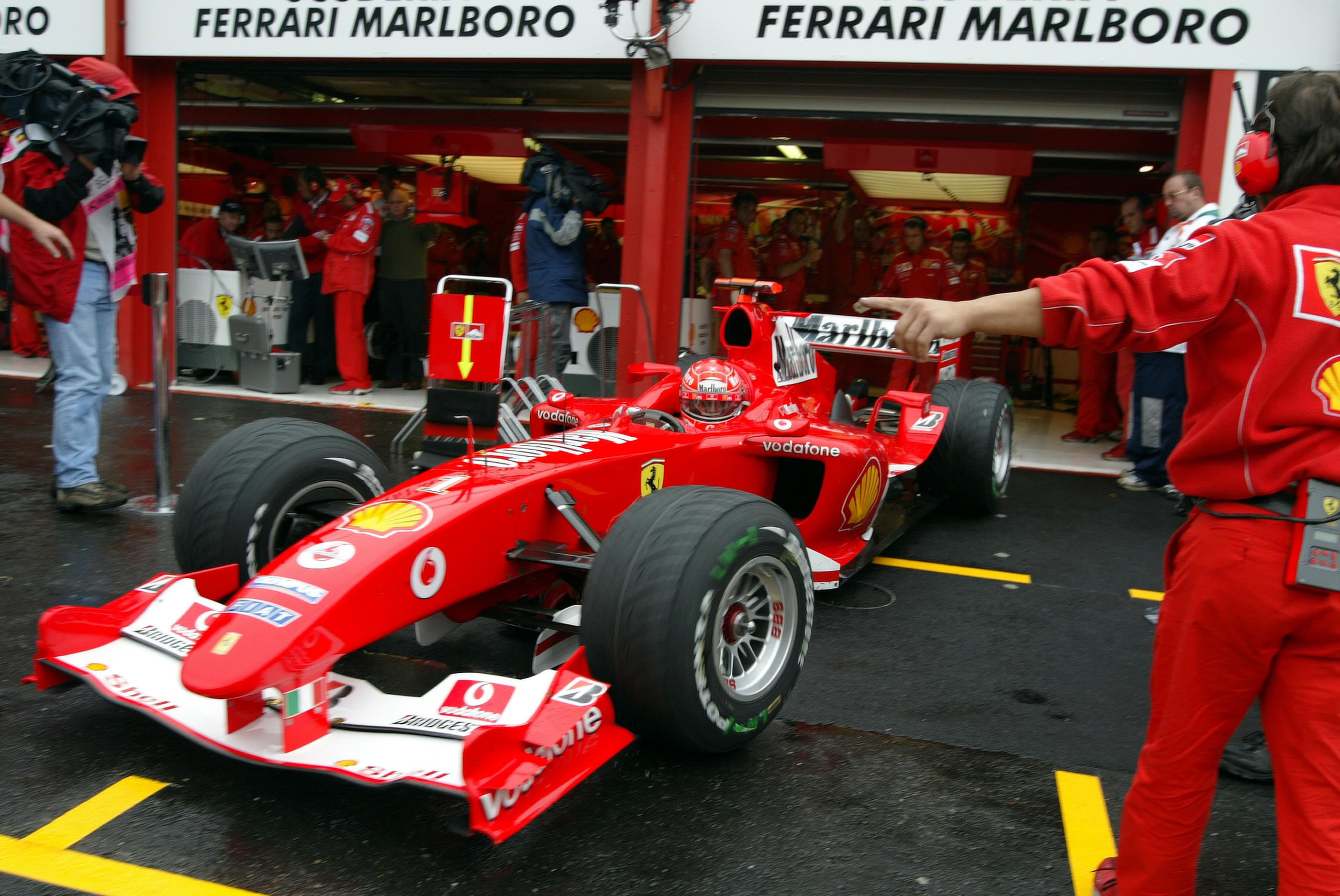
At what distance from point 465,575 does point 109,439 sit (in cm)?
566

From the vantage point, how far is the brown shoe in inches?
→ 221

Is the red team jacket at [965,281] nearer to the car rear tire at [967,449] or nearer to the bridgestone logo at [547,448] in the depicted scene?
the car rear tire at [967,449]

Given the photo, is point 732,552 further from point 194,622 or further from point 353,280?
point 353,280

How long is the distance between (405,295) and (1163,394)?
25.6 feet

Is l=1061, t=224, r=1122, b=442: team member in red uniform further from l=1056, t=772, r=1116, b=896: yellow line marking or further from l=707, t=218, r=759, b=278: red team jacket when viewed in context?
l=1056, t=772, r=1116, b=896: yellow line marking

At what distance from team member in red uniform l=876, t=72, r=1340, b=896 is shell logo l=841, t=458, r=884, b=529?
2716 mm

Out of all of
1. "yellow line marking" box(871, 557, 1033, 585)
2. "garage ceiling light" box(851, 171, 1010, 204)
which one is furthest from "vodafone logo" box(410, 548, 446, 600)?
"garage ceiling light" box(851, 171, 1010, 204)

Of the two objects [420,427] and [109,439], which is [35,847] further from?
[420,427]

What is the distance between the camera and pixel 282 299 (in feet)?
36.4

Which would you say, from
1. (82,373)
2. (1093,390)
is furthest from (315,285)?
(1093,390)

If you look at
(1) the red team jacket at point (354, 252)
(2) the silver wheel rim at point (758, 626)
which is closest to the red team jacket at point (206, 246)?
(1) the red team jacket at point (354, 252)

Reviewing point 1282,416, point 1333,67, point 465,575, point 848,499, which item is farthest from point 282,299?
point 1282,416

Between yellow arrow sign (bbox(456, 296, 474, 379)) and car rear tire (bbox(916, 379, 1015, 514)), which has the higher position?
yellow arrow sign (bbox(456, 296, 474, 379))

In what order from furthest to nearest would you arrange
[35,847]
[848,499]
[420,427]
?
[420,427], [848,499], [35,847]
